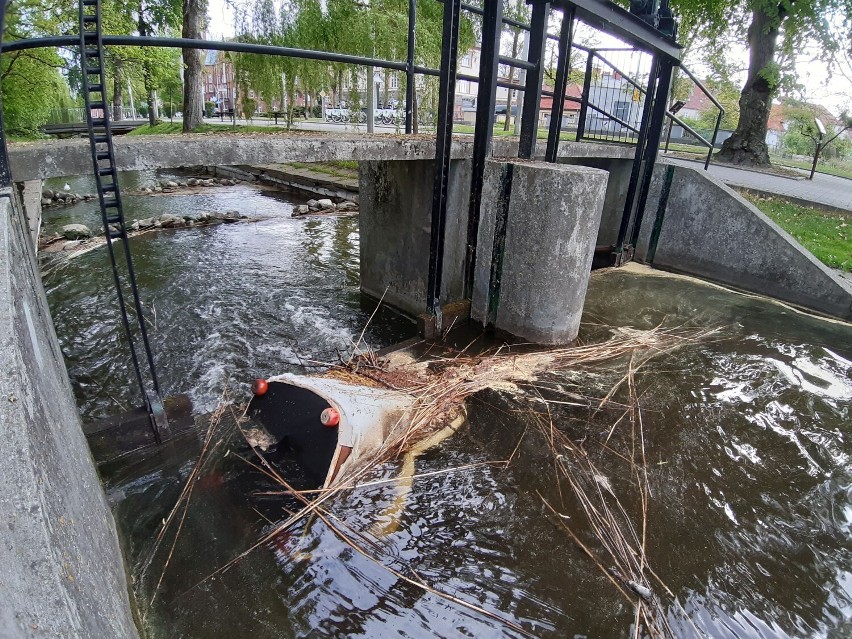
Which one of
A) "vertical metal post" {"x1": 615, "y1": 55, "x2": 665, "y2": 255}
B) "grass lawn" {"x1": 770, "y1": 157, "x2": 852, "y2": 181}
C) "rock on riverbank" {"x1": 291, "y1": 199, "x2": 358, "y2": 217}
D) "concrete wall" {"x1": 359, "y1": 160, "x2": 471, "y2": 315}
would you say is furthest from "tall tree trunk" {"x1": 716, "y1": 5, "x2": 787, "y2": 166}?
"concrete wall" {"x1": 359, "y1": 160, "x2": 471, "y2": 315}

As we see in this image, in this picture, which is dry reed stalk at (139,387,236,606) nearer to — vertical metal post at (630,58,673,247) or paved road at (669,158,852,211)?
vertical metal post at (630,58,673,247)

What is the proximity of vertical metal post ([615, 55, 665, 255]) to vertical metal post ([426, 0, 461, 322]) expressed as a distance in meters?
3.68

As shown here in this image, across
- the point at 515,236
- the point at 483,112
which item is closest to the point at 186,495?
the point at 515,236

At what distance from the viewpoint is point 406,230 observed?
5.86 m

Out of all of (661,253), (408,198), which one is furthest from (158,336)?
(661,253)

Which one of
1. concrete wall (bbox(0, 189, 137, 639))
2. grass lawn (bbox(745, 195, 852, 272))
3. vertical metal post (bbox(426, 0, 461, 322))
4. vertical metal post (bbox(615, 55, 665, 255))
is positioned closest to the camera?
concrete wall (bbox(0, 189, 137, 639))

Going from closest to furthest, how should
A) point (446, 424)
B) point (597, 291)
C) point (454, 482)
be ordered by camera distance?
point (454, 482)
point (446, 424)
point (597, 291)

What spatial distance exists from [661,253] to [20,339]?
7.82m

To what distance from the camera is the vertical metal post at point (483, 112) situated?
172 inches

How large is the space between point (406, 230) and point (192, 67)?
647 inches

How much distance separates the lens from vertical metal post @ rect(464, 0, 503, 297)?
436 cm

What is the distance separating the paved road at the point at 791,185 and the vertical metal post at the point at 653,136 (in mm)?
2567

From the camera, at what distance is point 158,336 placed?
539cm

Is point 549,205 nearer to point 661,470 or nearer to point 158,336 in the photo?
point 661,470
